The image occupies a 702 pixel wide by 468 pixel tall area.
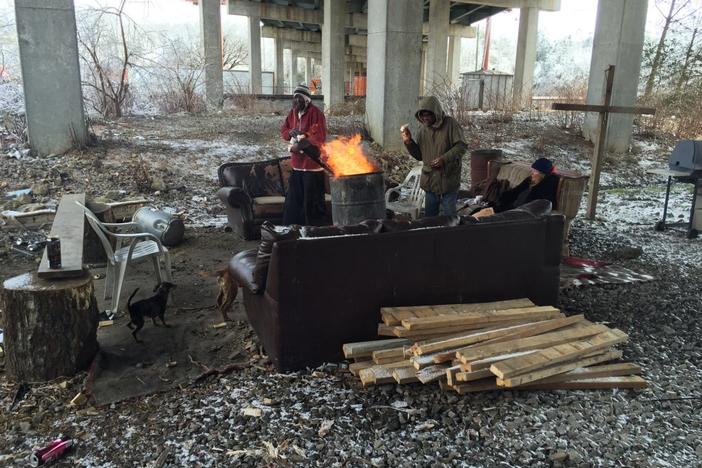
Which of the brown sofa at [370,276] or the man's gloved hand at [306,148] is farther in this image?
the man's gloved hand at [306,148]

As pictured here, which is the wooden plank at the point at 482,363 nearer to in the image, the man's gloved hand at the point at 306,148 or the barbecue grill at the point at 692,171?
the man's gloved hand at the point at 306,148

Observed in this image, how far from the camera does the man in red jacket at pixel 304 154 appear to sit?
6891 mm

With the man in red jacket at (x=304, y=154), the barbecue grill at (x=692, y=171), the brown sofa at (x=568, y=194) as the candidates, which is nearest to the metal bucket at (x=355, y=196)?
the man in red jacket at (x=304, y=154)

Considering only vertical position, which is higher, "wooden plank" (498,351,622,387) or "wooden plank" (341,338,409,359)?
"wooden plank" (498,351,622,387)

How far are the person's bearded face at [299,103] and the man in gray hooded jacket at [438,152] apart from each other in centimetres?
148

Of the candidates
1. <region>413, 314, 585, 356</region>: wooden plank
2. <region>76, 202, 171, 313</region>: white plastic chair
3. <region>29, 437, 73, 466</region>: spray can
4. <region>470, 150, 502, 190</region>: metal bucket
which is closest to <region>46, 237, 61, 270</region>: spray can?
<region>76, 202, 171, 313</region>: white plastic chair

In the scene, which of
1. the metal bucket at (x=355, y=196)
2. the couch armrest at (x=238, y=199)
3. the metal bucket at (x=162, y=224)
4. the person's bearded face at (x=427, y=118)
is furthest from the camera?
the couch armrest at (x=238, y=199)

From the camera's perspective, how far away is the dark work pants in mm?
7129

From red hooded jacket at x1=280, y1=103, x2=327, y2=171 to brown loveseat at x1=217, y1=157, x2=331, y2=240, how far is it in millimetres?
1045

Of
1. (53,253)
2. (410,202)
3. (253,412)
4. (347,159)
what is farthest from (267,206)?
(253,412)

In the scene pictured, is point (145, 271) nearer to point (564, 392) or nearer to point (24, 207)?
point (24, 207)

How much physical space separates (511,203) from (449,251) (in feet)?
8.10

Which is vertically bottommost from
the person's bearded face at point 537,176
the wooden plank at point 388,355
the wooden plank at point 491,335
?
the wooden plank at point 388,355

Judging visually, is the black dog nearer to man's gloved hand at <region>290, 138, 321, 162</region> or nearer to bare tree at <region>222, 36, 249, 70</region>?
man's gloved hand at <region>290, 138, 321, 162</region>
